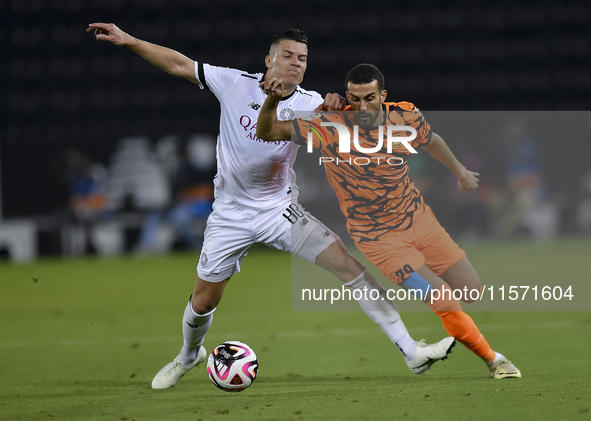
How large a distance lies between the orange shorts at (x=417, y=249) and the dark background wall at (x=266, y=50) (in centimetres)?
1026

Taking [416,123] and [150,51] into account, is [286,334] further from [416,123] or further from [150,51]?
[150,51]

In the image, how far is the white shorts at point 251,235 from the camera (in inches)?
183

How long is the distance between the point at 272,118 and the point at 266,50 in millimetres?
11728

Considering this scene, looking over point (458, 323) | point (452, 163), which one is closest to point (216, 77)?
point (452, 163)

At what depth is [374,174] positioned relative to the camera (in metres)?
4.66

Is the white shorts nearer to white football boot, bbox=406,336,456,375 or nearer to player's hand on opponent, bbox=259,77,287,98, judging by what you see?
white football boot, bbox=406,336,456,375

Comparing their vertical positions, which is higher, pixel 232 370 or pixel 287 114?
pixel 287 114

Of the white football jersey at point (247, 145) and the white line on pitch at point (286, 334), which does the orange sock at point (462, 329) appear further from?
the white line on pitch at point (286, 334)

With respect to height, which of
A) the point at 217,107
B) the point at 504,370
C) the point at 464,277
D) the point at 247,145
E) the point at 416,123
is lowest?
the point at 504,370

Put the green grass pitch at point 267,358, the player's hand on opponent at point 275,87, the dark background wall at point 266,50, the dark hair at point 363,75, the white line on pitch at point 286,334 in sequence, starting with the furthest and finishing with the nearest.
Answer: the dark background wall at point 266,50 < the white line on pitch at point 286,334 < the dark hair at point 363,75 < the green grass pitch at point 267,358 < the player's hand on opponent at point 275,87

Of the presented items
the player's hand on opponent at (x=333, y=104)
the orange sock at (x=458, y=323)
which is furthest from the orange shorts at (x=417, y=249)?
the player's hand on opponent at (x=333, y=104)

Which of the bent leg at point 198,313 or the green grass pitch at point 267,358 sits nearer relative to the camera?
the green grass pitch at point 267,358

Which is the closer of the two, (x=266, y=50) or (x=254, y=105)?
(x=254, y=105)

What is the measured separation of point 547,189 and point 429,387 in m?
10.1
